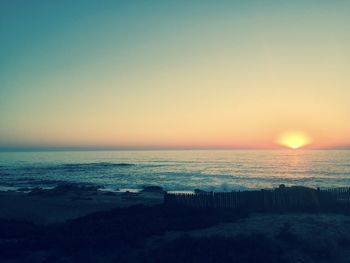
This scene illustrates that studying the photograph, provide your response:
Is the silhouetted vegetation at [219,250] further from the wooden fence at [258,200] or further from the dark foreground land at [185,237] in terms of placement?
the wooden fence at [258,200]

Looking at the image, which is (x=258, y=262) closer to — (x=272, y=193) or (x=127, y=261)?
(x=127, y=261)

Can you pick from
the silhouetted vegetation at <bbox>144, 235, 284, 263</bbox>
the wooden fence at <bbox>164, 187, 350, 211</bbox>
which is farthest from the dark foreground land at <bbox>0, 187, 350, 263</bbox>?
the wooden fence at <bbox>164, 187, 350, 211</bbox>

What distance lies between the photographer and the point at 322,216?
832 inches

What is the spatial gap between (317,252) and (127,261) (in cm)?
795

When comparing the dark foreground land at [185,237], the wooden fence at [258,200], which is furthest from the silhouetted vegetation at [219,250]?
the wooden fence at [258,200]

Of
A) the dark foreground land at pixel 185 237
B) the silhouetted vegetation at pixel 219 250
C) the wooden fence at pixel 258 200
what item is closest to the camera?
the silhouetted vegetation at pixel 219 250

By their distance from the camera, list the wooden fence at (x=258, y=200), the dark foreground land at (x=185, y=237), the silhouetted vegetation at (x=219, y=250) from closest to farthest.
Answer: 1. the silhouetted vegetation at (x=219, y=250)
2. the dark foreground land at (x=185, y=237)
3. the wooden fence at (x=258, y=200)

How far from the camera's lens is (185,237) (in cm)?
1609

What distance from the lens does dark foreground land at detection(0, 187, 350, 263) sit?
1416 cm

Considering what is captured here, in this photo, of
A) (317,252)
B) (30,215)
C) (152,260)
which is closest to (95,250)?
(152,260)

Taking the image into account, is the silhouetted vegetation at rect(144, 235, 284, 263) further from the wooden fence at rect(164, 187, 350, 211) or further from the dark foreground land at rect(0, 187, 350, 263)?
the wooden fence at rect(164, 187, 350, 211)

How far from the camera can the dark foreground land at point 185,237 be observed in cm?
1416

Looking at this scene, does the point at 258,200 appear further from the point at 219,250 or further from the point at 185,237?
the point at 219,250

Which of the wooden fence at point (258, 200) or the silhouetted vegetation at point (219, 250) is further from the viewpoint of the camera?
the wooden fence at point (258, 200)
